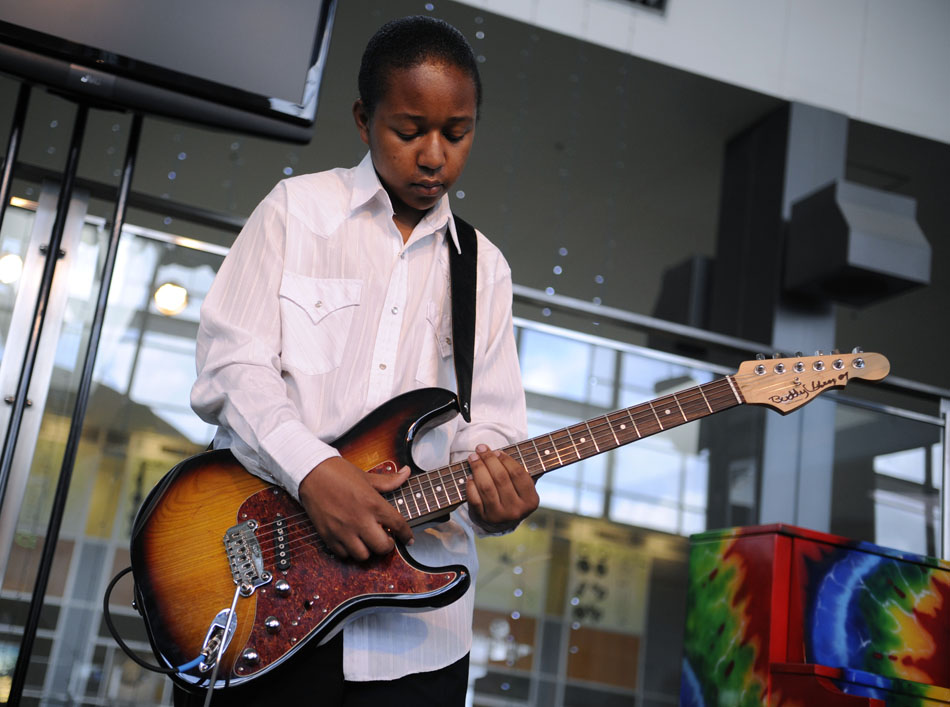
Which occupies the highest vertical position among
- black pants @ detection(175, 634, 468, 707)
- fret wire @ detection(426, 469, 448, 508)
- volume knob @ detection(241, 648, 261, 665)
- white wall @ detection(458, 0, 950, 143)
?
white wall @ detection(458, 0, 950, 143)

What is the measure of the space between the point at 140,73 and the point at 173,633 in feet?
3.89

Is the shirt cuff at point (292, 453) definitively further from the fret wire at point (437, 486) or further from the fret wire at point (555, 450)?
the fret wire at point (555, 450)

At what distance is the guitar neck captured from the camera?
4.14ft

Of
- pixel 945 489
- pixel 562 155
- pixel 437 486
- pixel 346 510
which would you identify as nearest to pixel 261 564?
pixel 346 510

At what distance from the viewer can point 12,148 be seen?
190 centimetres

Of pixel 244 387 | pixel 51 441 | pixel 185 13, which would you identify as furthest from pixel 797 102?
pixel 244 387

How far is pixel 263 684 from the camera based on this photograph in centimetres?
116

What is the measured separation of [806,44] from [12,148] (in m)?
4.02

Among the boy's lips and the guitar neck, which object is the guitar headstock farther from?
the boy's lips

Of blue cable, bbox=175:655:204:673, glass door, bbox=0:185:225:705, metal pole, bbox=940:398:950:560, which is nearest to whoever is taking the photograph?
blue cable, bbox=175:655:204:673

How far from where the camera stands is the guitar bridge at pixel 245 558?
1.19m

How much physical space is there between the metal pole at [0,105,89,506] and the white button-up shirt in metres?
0.77

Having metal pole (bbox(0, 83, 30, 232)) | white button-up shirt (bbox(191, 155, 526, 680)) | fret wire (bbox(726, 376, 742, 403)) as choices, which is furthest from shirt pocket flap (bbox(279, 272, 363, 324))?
metal pole (bbox(0, 83, 30, 232))
